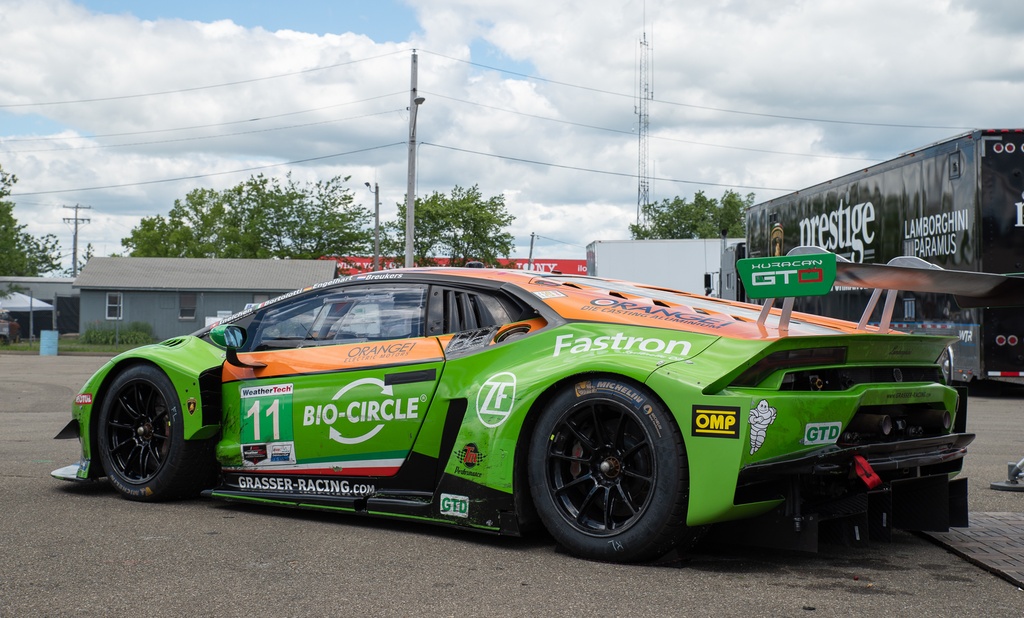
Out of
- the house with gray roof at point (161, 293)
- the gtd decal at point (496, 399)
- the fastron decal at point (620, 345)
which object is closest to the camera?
the fastron decal at point (620, 345)

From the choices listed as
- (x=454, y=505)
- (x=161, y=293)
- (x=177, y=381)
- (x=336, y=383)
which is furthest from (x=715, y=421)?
(x=161, y=293)

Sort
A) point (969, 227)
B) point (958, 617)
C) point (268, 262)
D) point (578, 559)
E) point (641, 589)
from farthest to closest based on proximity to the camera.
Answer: point (268, 262) < point (969, 227) < point (578, 559) < point (641, 589) < point (958, 617)

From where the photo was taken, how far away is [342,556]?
171 inches

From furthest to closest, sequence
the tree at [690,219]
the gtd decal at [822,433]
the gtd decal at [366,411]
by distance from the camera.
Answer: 1. the tree at [690,219]
2. the gtd decal at [366,411]
3. the gtd decal at [822,433]

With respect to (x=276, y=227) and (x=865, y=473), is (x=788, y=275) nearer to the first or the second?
(x=865, y=473)

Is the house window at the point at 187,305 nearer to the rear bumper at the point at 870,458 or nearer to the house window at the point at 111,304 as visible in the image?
the house window at the point at 111,304

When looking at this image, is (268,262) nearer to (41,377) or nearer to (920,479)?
(41,377)

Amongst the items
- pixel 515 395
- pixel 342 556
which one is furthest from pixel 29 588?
pixel 515 395

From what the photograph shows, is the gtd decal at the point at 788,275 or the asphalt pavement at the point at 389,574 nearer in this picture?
the asphalt pavement at the point at 389,574

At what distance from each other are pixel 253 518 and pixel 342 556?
110cm

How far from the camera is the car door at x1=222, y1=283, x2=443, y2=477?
4848 millimetres

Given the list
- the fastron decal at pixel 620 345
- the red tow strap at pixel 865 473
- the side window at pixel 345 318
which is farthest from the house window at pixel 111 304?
the red tow strap at pixel 865 473

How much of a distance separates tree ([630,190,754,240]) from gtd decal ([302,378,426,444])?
71272 mm

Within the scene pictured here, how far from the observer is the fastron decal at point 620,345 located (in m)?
4.15
